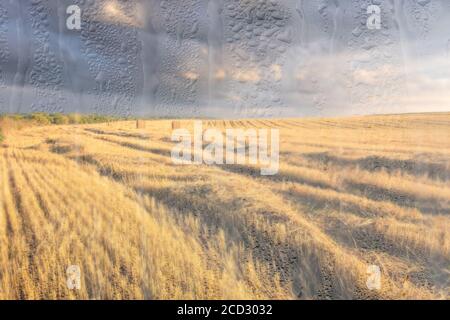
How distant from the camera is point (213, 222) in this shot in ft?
16.7

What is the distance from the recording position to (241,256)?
175 inches

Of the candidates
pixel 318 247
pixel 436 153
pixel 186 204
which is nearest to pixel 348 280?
pixel 318 247

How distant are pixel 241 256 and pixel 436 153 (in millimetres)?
5588

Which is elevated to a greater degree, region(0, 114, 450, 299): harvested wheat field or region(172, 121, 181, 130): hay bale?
region(172, 121, 181, 130): hay bale

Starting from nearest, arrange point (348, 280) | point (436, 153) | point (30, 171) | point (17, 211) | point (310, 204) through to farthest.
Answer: point (348, 280), point (17, 211), point (310, 204), point (30, 171), point (436, 153)

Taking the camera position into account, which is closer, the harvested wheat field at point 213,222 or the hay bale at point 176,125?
the harvested wheat field at point 213,222

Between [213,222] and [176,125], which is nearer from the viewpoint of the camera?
[213,222]

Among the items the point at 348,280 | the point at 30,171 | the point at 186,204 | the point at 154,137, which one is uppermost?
the point at 154,137

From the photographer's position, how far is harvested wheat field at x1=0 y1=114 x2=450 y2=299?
4.12m

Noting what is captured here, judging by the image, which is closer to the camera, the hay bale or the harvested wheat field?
the harvested wheat field

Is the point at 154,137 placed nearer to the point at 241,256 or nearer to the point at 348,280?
the point at 241,256

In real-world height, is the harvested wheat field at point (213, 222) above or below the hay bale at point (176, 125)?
below

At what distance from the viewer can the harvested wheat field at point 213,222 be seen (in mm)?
4125

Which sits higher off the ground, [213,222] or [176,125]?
[176,125]
